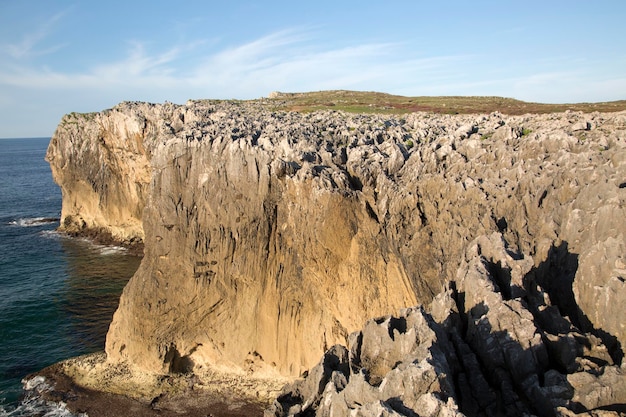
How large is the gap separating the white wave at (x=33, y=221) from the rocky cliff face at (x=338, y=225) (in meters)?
57.3

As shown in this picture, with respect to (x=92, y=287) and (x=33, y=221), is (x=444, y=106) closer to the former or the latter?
(x=92, y=287)

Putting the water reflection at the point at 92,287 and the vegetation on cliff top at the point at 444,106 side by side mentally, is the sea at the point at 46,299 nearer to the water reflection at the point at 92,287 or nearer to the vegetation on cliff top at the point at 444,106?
the water reflection at the point at 92,287

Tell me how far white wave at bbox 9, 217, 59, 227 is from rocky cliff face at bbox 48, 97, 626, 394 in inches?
2255

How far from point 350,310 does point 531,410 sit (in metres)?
15.4

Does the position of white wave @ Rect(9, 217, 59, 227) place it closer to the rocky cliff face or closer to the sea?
the sea

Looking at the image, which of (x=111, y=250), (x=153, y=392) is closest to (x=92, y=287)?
(x=111, y=250)

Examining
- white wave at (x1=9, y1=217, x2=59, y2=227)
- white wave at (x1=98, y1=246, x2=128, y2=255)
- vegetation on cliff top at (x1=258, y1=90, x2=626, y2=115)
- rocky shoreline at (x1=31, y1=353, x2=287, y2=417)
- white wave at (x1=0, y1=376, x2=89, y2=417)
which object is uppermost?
vegetation on cliff top at (x1=258, y1=90, x2=626, y2=115)

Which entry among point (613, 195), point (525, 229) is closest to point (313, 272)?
point (525, 229)

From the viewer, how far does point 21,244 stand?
223ft

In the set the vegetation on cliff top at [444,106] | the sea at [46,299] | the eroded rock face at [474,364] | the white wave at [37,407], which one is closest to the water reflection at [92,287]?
the sea at [46,299]

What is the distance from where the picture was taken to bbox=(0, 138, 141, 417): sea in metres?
34.6

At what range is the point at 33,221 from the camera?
270 ft

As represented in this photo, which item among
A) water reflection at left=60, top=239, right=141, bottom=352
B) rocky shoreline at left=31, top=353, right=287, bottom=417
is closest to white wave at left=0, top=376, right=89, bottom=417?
rocky shoreline at left=31, top=353, right=287, bottom=417

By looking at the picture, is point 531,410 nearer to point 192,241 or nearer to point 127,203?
point 192,241
